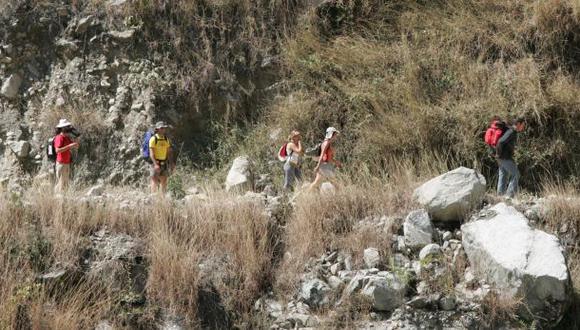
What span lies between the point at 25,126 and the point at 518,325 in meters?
9.20

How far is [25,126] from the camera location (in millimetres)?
11883

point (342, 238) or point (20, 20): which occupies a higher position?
point (20, 20)

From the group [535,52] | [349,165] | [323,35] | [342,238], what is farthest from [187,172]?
[535,52]

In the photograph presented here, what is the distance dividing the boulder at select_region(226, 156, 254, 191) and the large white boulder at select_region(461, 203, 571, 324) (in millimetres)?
4142

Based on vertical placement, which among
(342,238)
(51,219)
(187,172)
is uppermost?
(51,219)

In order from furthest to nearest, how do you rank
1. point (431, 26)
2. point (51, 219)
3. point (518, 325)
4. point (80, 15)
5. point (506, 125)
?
point (80, 15) < point (431, 26) < point (506, 125) < point (51, 219) < point (518, 325)

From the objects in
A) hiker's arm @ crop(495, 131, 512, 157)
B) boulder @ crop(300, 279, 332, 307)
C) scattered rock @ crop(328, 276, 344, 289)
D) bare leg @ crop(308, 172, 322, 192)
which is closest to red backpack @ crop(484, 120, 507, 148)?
hiker's arm @ crop(495, 131, 512, 157)

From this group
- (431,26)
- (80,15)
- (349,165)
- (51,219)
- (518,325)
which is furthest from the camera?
(80,15)

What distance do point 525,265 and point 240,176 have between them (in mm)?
4988

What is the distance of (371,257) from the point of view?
706 cm

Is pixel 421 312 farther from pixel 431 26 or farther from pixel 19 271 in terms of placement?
pixel 431 26

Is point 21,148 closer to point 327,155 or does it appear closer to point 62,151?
point 62,151

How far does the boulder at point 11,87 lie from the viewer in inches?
475

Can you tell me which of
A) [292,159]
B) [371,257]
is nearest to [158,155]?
[292,159]
